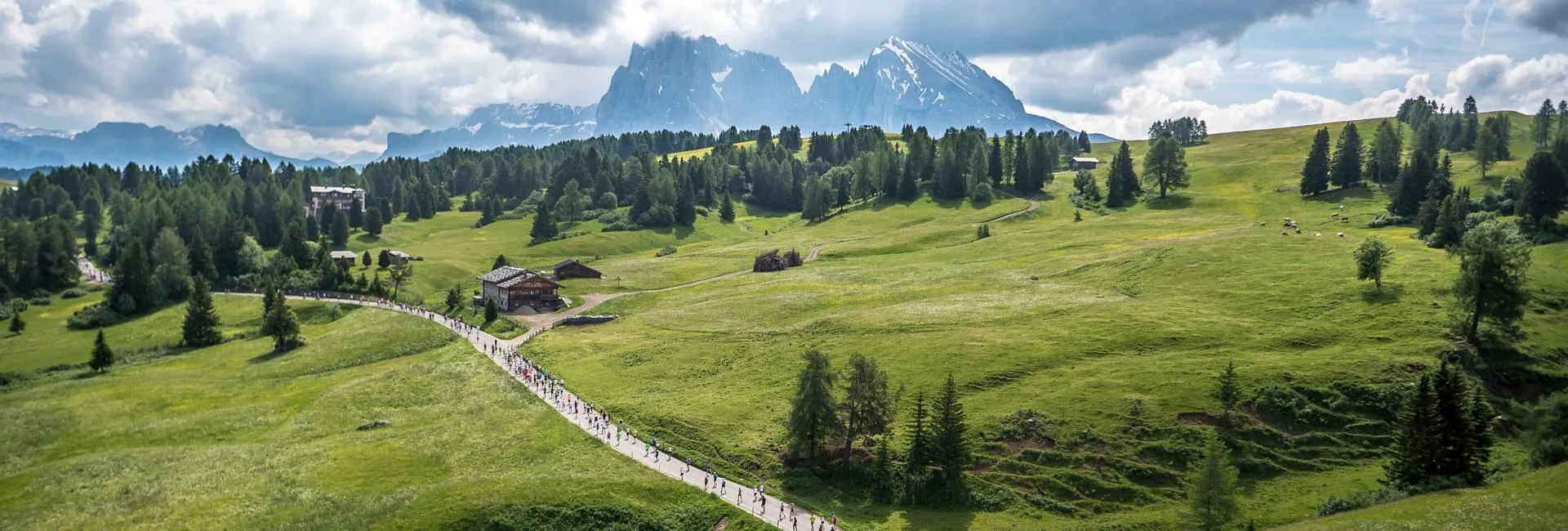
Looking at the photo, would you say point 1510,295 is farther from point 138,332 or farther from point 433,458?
point 138,332

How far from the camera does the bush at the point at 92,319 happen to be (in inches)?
4294

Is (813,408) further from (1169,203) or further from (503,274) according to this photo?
(1169,203)

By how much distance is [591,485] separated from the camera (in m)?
53.0

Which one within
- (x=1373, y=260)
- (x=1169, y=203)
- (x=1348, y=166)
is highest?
(x=1348, y=166)

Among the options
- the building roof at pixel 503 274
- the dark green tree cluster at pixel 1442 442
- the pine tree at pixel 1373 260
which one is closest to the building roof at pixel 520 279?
the building roof at pixel 503 274

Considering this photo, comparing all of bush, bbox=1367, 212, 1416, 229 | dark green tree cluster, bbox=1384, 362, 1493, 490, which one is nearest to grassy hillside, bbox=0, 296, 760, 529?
dark green tree cluster, bbox=1384, 362, 1493, 490

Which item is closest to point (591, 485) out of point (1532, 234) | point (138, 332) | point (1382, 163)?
point (138, 332)

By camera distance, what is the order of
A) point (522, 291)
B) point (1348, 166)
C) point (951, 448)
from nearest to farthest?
point (951, 448), point (522, 291), point (1348, 166)

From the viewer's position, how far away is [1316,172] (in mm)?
152375

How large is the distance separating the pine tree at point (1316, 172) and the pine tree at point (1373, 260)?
8681 cm

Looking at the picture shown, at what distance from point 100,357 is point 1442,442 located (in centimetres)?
12123

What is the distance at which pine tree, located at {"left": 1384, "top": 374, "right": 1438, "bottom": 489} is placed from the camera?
4747 centimetres

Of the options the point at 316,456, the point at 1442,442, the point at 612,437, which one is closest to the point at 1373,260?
the point at 1442,442

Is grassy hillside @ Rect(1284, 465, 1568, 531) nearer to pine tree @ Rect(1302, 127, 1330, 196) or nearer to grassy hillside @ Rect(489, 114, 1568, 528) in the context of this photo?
grassy hillside @ Rect(489, 114, 1568, 528)
